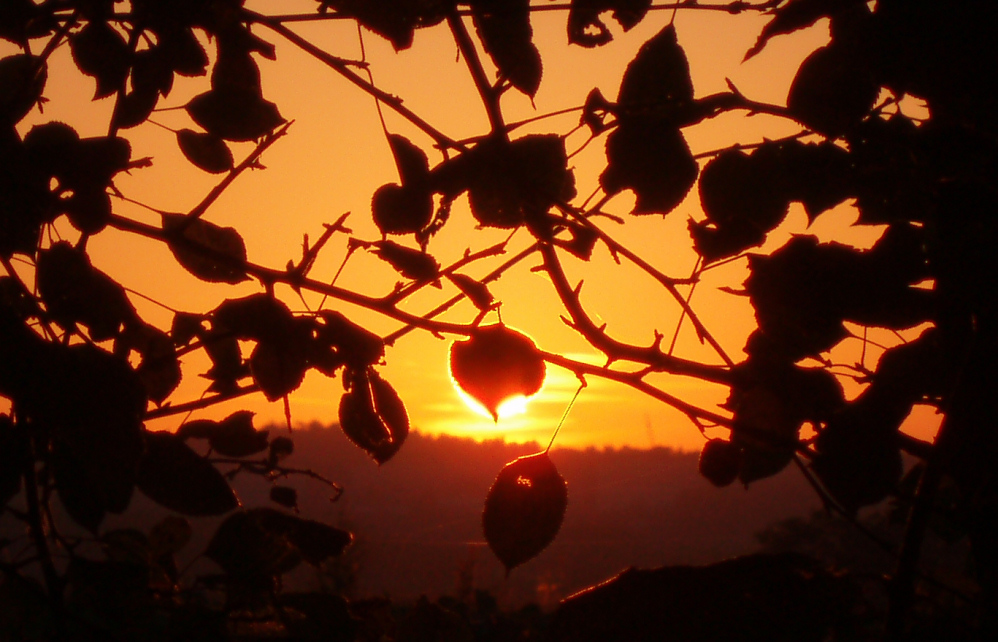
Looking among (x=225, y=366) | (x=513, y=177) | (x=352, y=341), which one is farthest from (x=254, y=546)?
(x=513, y=177)

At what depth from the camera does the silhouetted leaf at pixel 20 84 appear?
1098 mm

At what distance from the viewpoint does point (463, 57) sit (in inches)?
38.4

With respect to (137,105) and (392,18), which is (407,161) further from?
(137,105)

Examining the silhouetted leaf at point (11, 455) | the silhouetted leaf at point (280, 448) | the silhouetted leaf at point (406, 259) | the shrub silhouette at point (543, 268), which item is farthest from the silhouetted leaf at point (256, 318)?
the silhouetted leaf at point (280, 448)

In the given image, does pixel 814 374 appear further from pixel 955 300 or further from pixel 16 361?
pixel 16 361

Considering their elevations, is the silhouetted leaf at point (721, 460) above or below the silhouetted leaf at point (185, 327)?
below

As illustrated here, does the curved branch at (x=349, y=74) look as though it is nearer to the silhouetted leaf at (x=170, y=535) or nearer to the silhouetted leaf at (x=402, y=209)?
the silhouetted leaf at (x=402, y=209)

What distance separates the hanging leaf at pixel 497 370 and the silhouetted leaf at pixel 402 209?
0.50 feet

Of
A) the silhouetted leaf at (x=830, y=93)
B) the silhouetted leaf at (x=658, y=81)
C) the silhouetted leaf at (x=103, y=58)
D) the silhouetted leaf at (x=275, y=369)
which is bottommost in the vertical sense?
the silhouetted leaf at (x=275, y=369)

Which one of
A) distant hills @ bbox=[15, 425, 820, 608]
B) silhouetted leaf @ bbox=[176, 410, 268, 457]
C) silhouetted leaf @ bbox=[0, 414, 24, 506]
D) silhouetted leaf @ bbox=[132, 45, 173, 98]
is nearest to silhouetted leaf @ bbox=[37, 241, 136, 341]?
silhouetted leaf @ bbox=[0, 414, 24, 506]

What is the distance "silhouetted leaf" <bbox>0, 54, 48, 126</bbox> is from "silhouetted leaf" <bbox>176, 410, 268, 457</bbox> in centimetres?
60

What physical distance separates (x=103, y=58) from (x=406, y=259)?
529 millimetres

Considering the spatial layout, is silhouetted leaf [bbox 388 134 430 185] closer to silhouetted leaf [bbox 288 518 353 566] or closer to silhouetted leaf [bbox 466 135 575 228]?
silhouetted leaf [bbox 466 135 575 228]

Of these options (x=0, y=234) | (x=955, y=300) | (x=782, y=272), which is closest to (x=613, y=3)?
(x=782, y=272)
